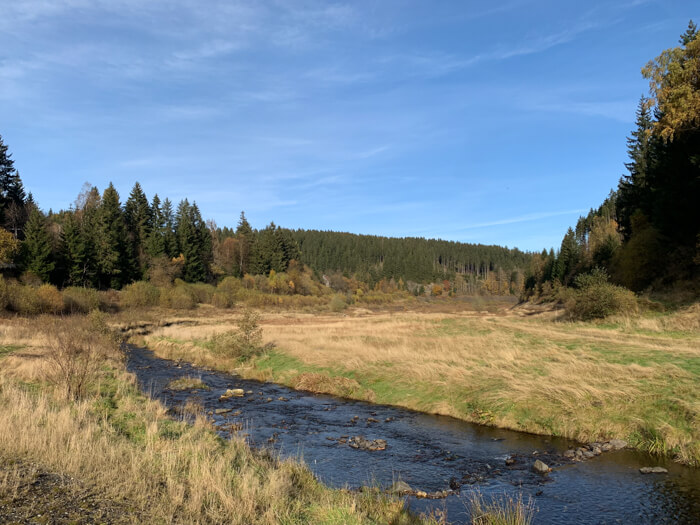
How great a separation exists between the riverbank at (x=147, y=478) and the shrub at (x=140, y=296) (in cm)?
5918

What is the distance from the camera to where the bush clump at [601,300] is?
34.3 m

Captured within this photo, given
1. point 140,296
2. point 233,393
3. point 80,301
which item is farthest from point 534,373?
point 140,296

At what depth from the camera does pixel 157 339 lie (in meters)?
40.6

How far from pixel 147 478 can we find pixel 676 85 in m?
36.1

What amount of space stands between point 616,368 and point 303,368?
53.6 ft

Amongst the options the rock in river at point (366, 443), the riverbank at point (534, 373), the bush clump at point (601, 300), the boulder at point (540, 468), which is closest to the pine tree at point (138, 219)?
the riverbank at point (534, 373)

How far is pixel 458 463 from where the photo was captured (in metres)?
12.6

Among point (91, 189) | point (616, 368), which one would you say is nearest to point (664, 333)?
A: point (616, 368)

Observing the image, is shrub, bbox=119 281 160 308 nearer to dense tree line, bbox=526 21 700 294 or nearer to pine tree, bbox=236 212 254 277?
pine tree, bbox=236 212 254 277

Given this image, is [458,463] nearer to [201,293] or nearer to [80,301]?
[80,301]

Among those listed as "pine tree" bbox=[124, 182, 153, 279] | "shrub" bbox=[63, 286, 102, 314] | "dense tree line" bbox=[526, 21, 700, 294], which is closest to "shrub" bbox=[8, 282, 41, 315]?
"shrub" bbox=[63, 286, 102, 314]

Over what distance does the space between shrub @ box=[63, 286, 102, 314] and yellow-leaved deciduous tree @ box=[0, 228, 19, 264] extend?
909cm

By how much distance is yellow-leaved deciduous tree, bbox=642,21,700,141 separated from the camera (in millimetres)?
27406

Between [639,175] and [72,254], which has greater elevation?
[639,175]
